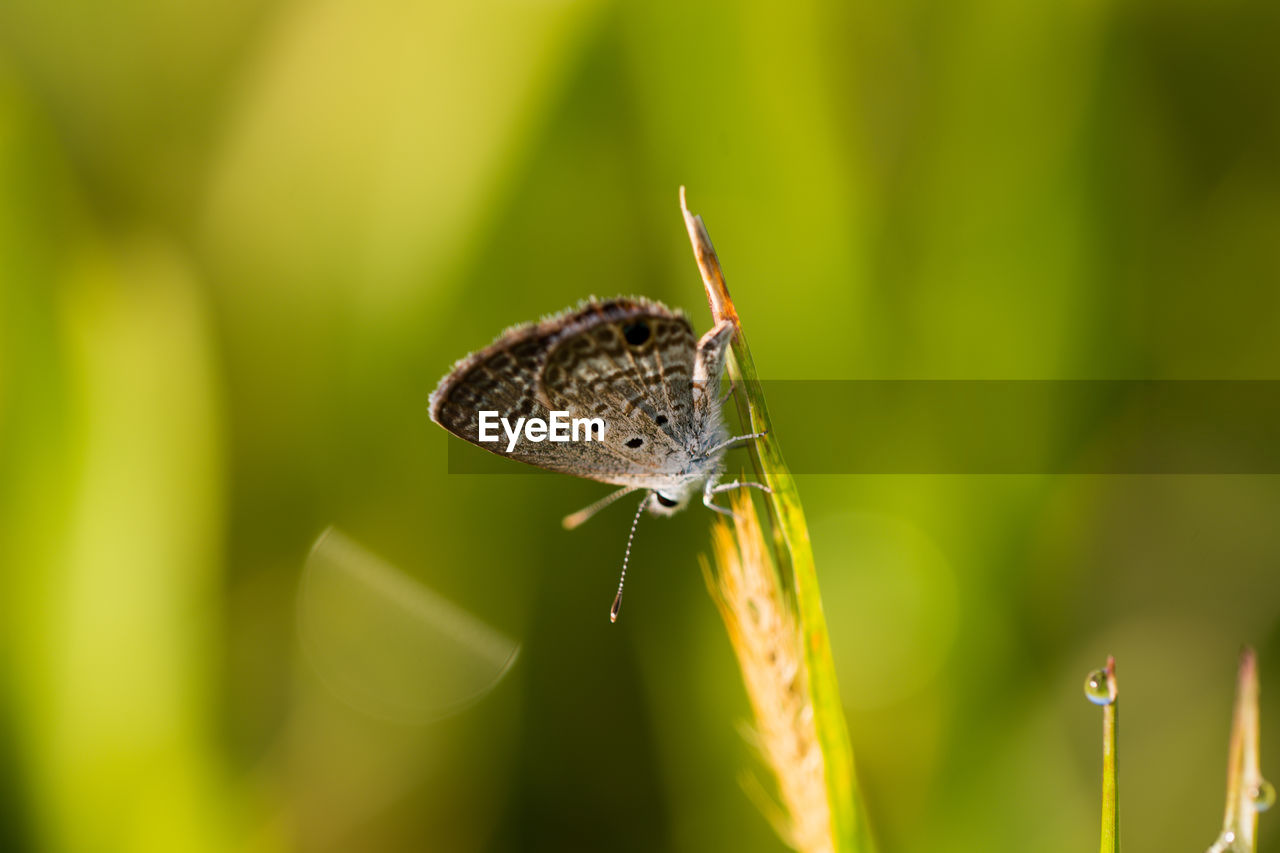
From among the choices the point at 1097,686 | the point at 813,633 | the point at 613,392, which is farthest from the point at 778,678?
the point at 613,392

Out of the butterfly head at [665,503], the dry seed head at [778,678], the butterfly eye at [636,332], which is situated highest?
the butterfly eye at [636,332]

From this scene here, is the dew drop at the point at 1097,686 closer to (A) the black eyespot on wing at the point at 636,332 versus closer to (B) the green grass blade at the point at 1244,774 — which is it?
(B) the green grass blade at the point at 1244,774

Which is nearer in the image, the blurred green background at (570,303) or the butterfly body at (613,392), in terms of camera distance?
the butterfly body at (613,392)

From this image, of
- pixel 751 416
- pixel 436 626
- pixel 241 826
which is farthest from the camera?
pixel 436 626

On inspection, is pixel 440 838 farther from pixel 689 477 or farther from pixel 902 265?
pixel 902 265

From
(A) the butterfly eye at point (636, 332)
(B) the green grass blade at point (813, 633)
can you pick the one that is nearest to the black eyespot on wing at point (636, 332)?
(A) the butterfly eye at point (636, 332)

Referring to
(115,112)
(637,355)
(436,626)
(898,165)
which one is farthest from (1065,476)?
(115,112)

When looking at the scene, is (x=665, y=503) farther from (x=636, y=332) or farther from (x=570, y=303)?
(x=570, y=303)

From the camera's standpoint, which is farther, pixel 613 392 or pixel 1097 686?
pixel 613 392
